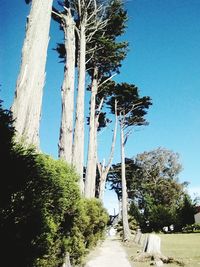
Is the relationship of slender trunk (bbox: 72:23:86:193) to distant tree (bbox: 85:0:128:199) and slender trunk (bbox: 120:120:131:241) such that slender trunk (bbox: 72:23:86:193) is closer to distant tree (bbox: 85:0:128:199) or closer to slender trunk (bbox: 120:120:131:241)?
distant tree (bbox: 85:0:128:199)

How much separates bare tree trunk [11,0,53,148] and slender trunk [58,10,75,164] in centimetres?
435

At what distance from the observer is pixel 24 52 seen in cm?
741

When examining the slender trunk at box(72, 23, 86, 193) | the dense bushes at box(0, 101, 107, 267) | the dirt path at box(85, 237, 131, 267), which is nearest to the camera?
the dense bushes at box(0, 101, 107, 267)

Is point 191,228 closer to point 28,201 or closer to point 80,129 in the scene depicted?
point 80,129

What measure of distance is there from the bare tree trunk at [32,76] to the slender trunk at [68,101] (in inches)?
171

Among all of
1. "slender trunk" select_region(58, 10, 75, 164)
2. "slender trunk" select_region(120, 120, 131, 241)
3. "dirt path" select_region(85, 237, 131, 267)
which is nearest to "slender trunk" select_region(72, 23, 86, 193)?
"slender trunk" select_region(58, 10, 75, 164)

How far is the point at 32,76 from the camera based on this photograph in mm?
7129

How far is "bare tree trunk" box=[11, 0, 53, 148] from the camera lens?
6.58 metres

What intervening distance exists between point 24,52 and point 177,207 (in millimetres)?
46201

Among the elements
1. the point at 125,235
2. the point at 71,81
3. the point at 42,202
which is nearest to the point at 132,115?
the point at 125,235

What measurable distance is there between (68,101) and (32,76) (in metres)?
5.15

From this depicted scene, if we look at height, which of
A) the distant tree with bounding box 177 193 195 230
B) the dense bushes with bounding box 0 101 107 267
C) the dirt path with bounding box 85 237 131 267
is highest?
the distant tree with bounding box 177 193 195 230

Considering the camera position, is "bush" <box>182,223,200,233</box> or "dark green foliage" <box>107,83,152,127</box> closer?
"dark green foliage" <box>107,83,152,127</box>

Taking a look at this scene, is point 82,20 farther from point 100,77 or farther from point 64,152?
point 64,152
